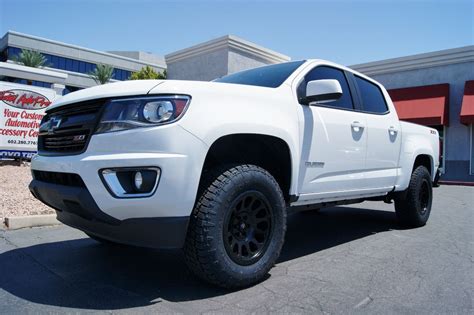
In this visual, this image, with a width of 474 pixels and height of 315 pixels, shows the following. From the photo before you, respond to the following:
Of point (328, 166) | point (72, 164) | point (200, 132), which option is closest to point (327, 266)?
point (328, 166)

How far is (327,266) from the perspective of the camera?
144 inches

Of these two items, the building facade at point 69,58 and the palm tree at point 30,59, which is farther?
the building facade at point 69,58

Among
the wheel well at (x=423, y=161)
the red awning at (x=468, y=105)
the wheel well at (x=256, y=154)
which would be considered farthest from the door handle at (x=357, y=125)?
the red awning at (x=468, y=105)

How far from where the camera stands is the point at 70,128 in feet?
9.58

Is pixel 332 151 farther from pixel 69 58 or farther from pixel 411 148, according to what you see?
pixel 69 58

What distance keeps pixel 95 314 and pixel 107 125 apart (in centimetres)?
121

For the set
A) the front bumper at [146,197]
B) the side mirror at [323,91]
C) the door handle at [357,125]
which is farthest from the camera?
the door handle at [357,125]

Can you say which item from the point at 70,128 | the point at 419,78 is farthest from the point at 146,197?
the point at 419,78

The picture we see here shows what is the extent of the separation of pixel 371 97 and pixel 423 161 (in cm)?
178

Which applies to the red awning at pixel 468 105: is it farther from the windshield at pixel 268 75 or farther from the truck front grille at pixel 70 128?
the truck front grille at pixel 70 128

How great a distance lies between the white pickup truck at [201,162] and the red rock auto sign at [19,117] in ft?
28.8

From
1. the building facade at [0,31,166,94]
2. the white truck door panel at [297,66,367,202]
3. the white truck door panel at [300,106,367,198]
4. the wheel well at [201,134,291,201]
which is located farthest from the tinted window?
the building facade at [0,31,166,94]

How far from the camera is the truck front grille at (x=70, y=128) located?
9.03 feet

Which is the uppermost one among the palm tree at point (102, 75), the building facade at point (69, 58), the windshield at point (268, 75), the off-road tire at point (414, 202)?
the building facade at point (69, 58)
